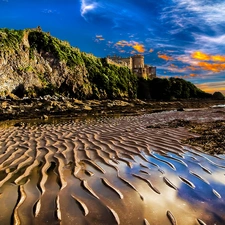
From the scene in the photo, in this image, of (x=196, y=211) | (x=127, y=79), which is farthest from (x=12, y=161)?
(x=127, y=79)

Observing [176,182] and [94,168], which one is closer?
[176,182]

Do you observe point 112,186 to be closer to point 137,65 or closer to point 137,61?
point 137,65

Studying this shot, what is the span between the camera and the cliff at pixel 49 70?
42188mm

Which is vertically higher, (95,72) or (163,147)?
(95,72)

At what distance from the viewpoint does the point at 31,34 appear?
51.5 m

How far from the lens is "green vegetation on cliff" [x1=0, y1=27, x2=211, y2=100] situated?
140 feet

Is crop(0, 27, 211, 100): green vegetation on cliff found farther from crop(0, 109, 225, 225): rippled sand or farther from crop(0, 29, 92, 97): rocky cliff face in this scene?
crop(0, 109, 225, 225): rippled sand

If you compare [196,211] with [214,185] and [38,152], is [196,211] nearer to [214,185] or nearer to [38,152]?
[214,185]

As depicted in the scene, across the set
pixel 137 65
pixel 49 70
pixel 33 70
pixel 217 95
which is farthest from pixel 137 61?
pixel 33 70

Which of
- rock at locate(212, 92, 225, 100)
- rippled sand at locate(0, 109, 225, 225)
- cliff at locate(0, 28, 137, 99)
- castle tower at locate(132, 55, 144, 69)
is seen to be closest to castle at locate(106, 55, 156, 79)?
castle tower at locate(132, 55, 144, 69)

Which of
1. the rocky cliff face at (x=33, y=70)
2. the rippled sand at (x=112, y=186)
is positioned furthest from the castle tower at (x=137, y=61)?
the rippled sand at (x=112, y=186)

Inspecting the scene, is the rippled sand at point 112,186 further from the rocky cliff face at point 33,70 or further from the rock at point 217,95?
the rock at point 217,95

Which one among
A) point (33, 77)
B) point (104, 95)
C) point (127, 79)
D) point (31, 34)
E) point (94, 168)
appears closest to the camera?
point (94, 168)

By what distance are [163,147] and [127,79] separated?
67406mm
